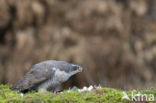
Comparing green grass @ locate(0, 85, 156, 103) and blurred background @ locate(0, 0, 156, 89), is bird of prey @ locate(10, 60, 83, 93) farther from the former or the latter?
blurred background @ locate(0, 0, 156, 89)

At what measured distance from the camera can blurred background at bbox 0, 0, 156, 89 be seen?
12484 millimetres

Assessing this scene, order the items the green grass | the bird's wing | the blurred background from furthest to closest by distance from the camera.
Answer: the blurred background
the bird's wing
the green grass

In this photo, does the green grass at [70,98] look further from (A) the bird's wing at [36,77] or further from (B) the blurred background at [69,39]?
(B) the blurred background at [69,39]

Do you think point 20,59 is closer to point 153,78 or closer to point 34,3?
point 34,3

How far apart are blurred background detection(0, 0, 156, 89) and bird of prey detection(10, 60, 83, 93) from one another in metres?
6.17

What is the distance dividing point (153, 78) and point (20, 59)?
18.7 feet

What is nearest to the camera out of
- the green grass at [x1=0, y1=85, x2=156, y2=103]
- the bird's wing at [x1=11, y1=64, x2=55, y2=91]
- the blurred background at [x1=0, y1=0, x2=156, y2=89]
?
the green grass at [x1=0, y1=85, x2=156, y2=103]

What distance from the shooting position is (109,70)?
1307cm

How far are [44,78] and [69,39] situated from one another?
721 centimetres

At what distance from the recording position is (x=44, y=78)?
5824 millimetres

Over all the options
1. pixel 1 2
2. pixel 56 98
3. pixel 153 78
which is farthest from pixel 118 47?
pixel 56 98

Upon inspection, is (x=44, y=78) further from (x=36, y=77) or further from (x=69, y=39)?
(x=69, y=39)

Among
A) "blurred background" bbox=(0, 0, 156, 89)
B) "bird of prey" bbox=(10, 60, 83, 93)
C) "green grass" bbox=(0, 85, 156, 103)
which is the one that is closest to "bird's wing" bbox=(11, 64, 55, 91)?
"bird of prey" bbox=(10, 60, 83, 93)

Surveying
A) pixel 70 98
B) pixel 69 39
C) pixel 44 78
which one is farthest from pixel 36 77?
pixel 69 39
